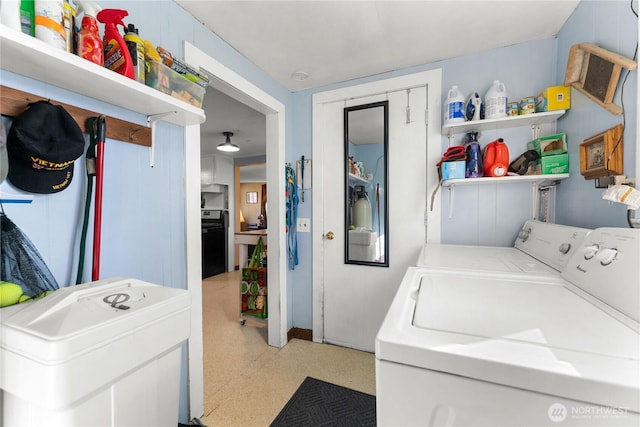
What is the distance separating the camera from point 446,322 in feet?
2.33

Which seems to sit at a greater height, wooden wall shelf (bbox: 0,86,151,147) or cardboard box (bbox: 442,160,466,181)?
wooden wall shelf (bbox: 0,86,151,147)

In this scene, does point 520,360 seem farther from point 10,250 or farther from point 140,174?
point 140,174

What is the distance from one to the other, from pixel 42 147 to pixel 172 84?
1.87 feet

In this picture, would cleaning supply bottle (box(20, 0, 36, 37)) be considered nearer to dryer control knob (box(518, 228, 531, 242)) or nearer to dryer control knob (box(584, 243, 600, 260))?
dryer control knob (box(584, 243, 600, 260))

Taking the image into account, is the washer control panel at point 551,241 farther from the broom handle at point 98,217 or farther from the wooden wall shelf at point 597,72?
the broom handle at point 98,217

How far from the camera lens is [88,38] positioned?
36.5 inches

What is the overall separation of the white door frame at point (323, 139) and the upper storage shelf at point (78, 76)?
4.41 feet

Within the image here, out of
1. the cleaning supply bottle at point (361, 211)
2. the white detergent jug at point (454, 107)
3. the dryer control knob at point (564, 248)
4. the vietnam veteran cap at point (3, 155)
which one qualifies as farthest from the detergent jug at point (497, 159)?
the vietnam veteran cap at point (3, 155)

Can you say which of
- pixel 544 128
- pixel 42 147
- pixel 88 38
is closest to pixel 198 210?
pixel 42 147

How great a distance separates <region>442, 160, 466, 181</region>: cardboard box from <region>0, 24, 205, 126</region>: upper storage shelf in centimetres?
159

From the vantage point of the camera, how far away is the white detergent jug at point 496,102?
176cm

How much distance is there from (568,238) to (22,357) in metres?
1.94

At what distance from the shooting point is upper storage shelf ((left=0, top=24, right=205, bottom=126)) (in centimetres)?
77

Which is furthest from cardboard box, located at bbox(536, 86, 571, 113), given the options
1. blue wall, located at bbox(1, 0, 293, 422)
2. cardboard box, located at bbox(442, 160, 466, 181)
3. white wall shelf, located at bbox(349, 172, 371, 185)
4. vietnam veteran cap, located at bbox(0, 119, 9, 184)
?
vietnam veteran cap, located at bbox(0, 119, 9, 184)
